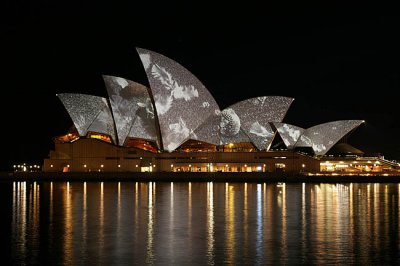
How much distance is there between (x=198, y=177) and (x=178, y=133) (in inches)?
152

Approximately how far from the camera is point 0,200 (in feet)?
101

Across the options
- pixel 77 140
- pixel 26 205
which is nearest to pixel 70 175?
pixel 77 140

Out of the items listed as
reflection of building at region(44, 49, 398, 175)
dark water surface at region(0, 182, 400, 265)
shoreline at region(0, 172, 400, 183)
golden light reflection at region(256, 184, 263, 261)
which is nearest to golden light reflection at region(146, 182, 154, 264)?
dark water surface at region(0, 182, 400, 265)

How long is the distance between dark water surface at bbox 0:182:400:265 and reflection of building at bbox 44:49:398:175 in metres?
19.6

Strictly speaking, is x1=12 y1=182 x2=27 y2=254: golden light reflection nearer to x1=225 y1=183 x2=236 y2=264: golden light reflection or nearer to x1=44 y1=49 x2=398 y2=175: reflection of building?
x1=225 y1=183 x2=236 y2=264: golden light reflection

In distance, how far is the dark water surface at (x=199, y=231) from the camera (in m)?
15.3

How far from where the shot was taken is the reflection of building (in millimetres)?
49062

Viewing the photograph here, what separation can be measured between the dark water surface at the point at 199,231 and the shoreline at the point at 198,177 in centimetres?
2112

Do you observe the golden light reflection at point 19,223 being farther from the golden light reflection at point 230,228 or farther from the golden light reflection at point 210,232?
the golden light reflection at point 230,228

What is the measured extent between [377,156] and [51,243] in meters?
49.0

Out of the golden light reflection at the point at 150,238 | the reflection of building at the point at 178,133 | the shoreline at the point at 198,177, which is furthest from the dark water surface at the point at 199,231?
the shoreline at the point at 198,177

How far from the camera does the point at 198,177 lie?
172 feet

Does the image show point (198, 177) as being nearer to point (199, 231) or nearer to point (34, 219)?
point (34, 219)

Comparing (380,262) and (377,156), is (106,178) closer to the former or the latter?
(377,156)
